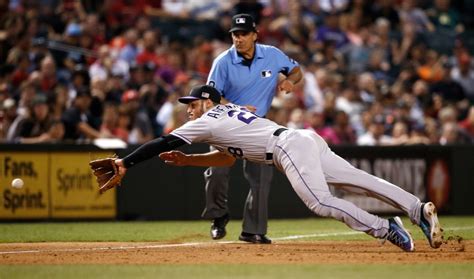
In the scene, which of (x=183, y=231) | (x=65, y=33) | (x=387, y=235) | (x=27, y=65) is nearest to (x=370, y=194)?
(x=387, y=235)

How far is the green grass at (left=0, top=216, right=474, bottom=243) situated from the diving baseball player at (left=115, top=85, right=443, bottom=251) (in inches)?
79.0

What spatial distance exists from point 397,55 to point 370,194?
11.4 metres

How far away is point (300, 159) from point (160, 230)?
13.0ft

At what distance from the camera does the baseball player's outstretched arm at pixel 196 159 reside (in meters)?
9.23

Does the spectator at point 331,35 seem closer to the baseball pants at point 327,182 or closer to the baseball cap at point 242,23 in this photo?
the baseball cap at point 242,23

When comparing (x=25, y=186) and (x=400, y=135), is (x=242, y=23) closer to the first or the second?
(x=25, y=186)

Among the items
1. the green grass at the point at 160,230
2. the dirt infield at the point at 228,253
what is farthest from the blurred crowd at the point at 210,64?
the dirt infield at the point at 228,253

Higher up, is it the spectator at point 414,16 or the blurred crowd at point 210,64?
the spectator at point 414,16

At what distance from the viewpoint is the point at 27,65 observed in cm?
1644

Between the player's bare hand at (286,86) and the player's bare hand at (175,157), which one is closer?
the player's bare hand at (175,157)

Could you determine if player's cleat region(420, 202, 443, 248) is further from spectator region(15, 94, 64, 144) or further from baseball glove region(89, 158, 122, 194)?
spectator region(15, 94, 64, 144)

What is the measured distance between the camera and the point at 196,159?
9.29m

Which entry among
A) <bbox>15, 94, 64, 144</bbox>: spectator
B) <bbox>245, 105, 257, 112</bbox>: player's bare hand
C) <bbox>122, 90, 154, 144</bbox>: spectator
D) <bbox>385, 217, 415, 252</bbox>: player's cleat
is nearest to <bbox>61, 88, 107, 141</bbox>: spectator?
<bbox>15, 94, 64, 144</bbox>: spectator

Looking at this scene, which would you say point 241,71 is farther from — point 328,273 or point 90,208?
point 90,208
